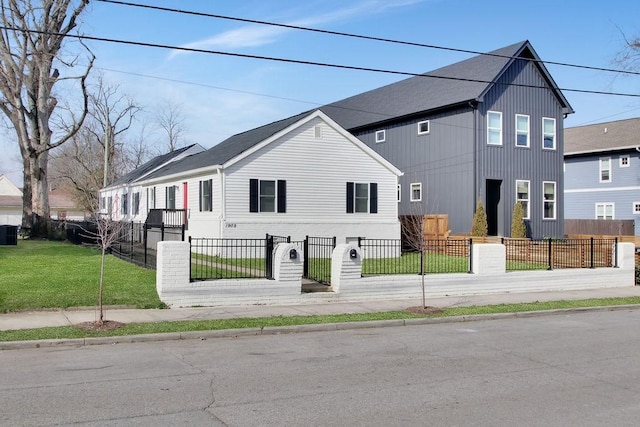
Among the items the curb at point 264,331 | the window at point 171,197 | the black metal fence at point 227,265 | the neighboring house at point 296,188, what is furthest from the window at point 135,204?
the curb at point 264,331

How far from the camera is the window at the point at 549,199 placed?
31.3 metres

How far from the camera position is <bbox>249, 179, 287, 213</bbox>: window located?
23.5 meters

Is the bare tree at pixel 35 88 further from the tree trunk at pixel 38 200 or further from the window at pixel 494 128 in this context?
the window at pixel 494 128

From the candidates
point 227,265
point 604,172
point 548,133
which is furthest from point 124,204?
point 604,172

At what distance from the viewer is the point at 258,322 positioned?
12.1 m

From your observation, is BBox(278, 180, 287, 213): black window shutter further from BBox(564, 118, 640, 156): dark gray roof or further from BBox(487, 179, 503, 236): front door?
BBox(564, 118, 640, 156): dark gray roof

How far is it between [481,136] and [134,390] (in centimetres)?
2475

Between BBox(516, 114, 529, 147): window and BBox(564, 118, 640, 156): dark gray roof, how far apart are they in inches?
482

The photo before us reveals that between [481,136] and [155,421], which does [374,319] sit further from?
[481,136]

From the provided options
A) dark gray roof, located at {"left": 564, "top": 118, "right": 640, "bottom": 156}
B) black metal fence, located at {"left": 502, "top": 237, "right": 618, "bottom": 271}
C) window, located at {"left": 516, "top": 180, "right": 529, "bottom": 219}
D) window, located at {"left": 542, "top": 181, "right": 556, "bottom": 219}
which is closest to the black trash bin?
black metal fence, located at {"left": 502, "top": 237, "right": 618, "bottom": 271}

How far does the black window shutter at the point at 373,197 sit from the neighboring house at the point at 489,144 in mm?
3925

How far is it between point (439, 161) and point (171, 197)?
13.5 meters

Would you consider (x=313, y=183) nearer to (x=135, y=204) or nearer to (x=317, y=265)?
(x=317, y=265)

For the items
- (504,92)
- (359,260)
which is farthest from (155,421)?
(504,92)
